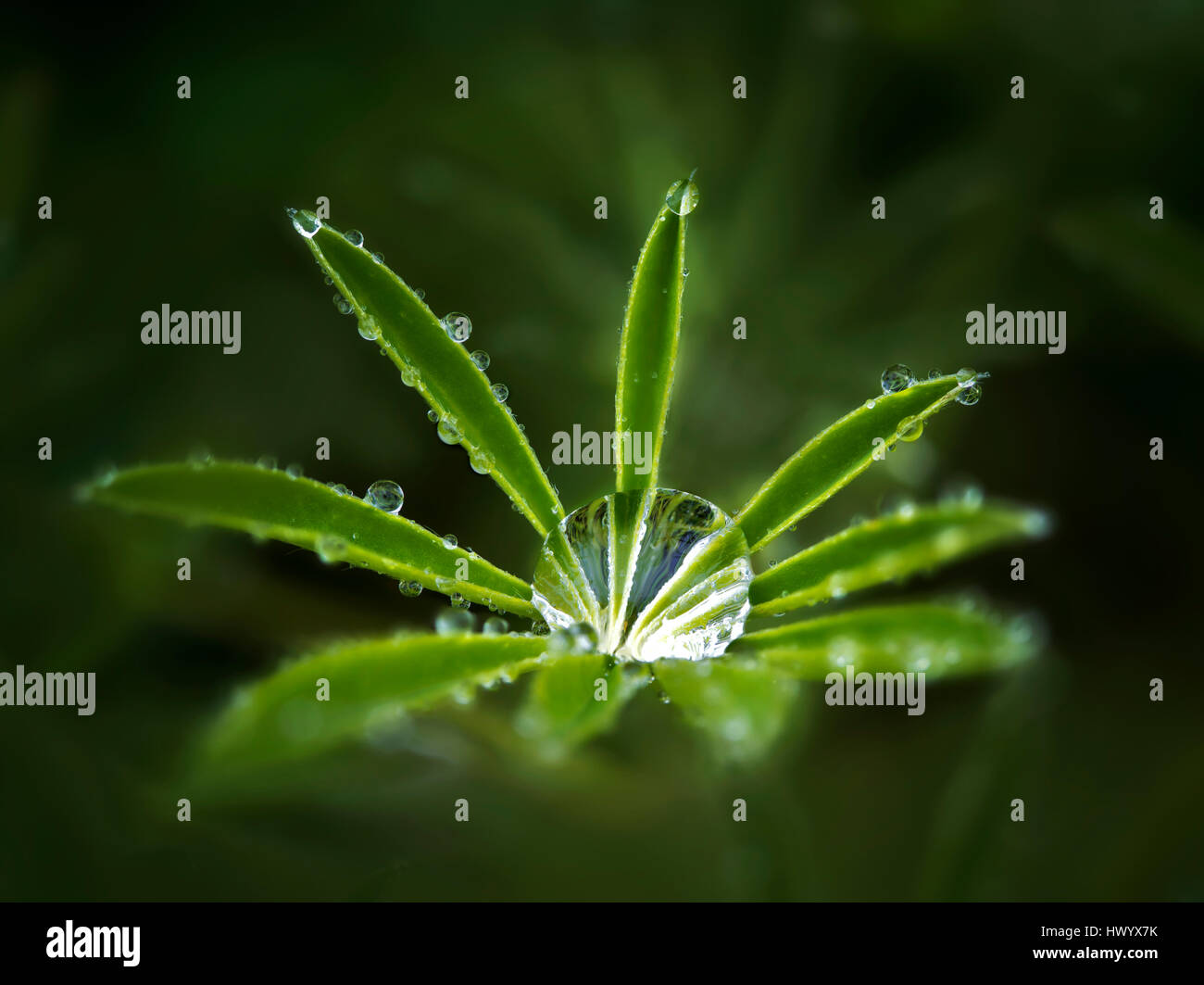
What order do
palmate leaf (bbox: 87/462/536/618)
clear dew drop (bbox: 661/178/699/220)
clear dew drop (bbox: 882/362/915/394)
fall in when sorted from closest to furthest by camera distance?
palmate leaf (bbox: 87/462/536/618) → clear dew drop (bbox: 661/178/699/220) → clear dew drop (bbox: 882/362/915/394)

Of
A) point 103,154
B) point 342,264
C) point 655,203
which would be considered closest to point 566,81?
point 655,203

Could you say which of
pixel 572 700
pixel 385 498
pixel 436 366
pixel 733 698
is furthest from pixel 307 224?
pixel 733 698

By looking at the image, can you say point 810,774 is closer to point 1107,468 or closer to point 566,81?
point 1107,468

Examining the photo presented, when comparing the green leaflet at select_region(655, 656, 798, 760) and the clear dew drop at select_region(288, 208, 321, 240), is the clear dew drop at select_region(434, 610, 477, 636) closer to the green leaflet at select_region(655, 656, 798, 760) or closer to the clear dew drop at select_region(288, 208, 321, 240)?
the green leaflet at select_region(655, 656, 798, 760)

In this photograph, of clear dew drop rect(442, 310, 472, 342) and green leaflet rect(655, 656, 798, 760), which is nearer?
green leaflet rect(655, 656, 798, 760)

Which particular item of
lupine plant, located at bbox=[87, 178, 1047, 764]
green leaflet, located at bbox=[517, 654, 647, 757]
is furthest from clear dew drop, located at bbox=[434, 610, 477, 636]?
green leaflet, located at bbox=[517, 654, 647, 757]

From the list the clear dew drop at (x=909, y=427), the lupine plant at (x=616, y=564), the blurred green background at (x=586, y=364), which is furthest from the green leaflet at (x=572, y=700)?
the blurred green background at (x=586, y=364)

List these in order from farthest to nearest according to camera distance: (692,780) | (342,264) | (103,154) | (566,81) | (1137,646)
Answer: (566,81) → (103,154) → (1137,646) → (692,780) → (342,264)
